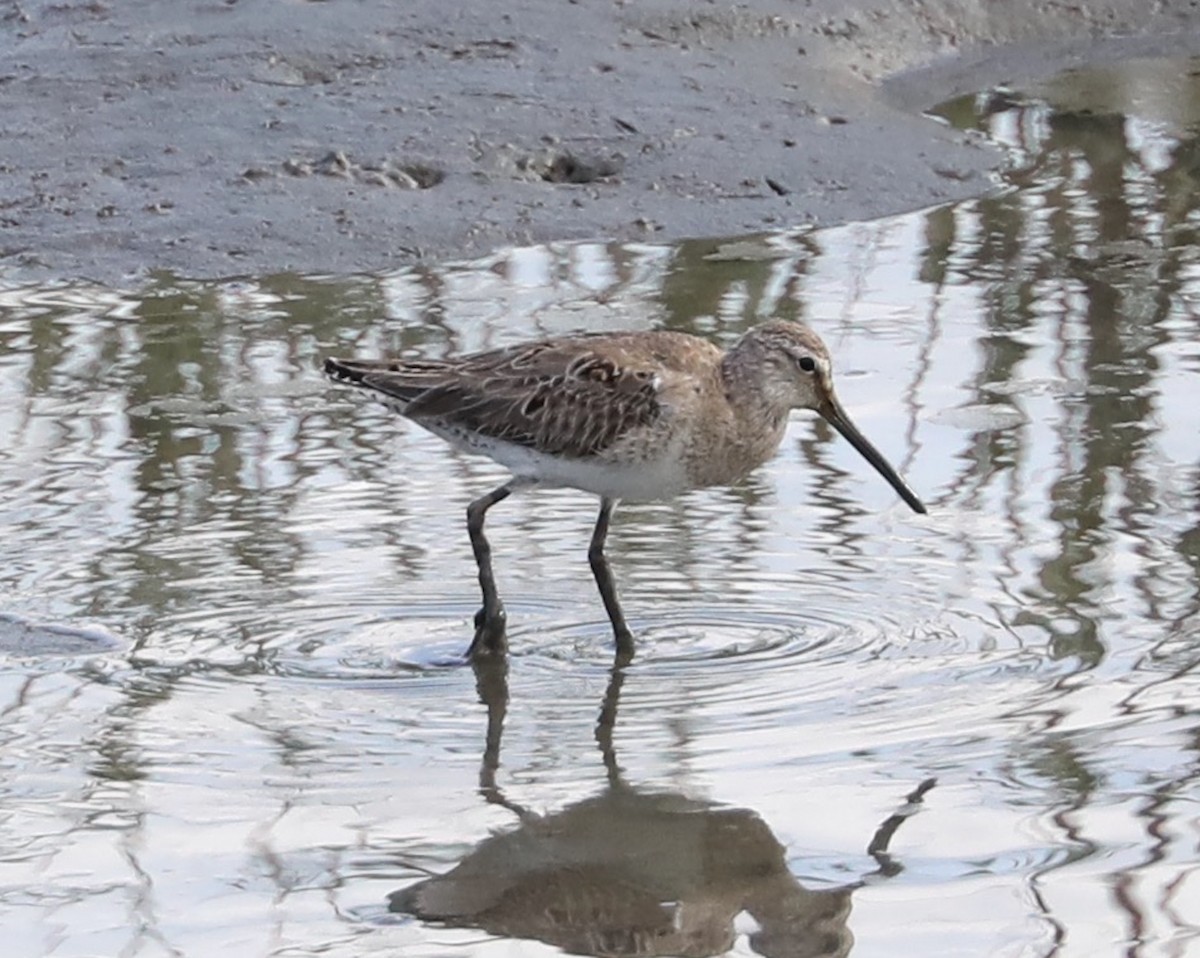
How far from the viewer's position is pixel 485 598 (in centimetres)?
627

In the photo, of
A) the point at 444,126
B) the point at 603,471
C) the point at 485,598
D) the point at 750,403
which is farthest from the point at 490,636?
the point at 444,126

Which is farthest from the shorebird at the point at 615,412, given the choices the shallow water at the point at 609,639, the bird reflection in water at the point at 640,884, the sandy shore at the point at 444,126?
the sandy shore at the point at 444,126

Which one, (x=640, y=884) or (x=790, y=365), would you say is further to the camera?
(x=790, y=365)

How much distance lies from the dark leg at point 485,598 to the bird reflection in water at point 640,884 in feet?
2.91

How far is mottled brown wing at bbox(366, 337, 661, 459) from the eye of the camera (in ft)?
20.9

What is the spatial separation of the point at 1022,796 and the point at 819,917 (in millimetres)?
665

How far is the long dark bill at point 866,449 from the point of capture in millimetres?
6633

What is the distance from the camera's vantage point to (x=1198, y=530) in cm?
673

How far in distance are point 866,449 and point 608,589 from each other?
850 millimetres

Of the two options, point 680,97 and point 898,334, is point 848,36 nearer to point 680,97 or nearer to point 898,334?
point 680,97

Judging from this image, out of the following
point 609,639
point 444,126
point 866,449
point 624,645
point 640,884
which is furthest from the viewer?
point 444,126

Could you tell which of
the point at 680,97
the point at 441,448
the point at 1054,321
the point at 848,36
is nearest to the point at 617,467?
the point at 441,448

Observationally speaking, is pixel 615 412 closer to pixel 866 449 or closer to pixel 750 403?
pixel 750 403

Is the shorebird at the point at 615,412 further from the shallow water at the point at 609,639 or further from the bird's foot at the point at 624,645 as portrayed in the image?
the shallow water at the point at 609,639
